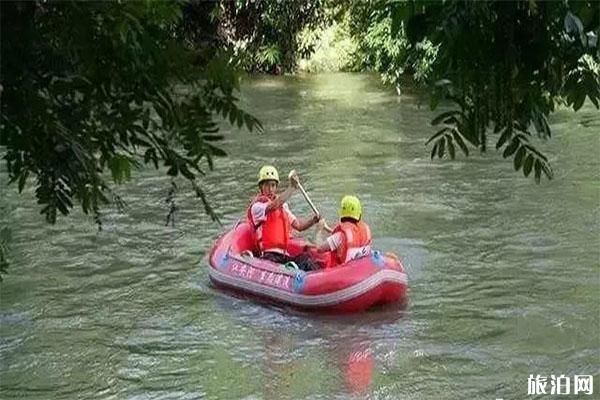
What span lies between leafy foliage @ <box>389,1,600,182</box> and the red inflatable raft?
5.83 m

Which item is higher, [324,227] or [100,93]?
[100,93]

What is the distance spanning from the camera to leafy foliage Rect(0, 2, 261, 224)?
168 cm

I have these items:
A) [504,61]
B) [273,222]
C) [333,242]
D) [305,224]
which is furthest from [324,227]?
[504,61]

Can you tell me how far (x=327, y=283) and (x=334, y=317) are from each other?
264mm

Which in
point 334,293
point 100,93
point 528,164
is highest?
point 100,93

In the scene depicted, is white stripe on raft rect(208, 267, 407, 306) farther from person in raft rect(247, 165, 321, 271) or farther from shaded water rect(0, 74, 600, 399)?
person in raft rect(247, 165, 321, 271)

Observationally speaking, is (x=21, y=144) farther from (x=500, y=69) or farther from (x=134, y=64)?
(x=500, y=69)

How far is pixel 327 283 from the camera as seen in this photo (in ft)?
25.7

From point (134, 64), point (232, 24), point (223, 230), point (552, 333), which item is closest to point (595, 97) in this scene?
point (134, 64)

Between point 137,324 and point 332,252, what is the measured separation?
1534mm

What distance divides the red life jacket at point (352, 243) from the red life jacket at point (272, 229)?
692mm

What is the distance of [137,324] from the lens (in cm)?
788

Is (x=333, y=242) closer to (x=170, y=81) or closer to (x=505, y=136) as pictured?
(x=505, y=136)

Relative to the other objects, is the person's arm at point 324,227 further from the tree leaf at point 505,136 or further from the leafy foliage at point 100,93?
the leafy foliage at point 100,93
